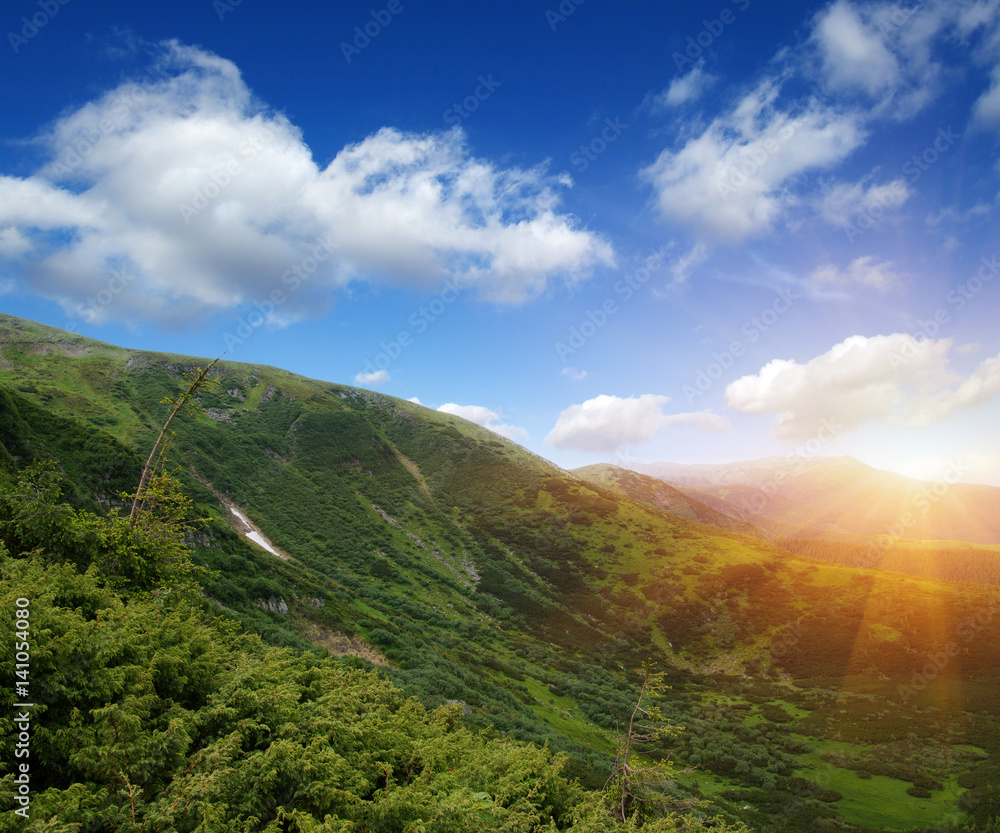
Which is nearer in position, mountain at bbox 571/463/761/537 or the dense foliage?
the dense foliage

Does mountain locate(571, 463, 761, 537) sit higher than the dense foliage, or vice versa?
the dense foliage

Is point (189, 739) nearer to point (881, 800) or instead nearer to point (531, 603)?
point (881, 800)

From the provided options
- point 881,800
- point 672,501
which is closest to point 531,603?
point 881,800

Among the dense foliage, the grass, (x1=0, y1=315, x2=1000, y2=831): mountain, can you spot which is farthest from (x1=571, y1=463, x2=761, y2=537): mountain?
the dense foliage

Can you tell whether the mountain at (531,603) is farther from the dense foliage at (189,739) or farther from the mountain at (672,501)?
the mountain at (672,501)

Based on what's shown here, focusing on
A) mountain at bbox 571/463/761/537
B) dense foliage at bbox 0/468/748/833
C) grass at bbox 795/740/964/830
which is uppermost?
dense foliage at bbox 0/468/748/833

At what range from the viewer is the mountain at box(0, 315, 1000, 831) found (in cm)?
2872

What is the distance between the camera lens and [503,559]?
77812 mm

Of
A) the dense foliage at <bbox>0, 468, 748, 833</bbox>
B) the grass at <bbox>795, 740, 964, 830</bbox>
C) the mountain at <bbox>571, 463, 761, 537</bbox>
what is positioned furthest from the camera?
the mountain at <bbox>571, 463, 761, 537</bbox>

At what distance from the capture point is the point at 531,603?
219 ft

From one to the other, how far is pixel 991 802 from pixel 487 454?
94525 millimetres

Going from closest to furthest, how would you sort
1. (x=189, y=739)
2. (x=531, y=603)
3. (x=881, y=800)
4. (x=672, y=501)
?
1. (x=189, y=739)
2. (x=881, y=800)
3. (x=531, y=603)
4. (x=672, y=501)

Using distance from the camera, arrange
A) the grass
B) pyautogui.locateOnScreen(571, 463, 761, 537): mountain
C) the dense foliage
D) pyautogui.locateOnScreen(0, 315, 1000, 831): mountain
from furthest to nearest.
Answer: pyautogui.locateOnScreen(571, 463, 761, 537): mountain, the grass, pyautogui.locateOnScreen(0, 315, 1000, 831): mountain, the dense foliage

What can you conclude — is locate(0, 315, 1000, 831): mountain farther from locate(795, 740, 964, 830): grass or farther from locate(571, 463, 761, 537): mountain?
locate(571, 463, 761, 537): mountain
